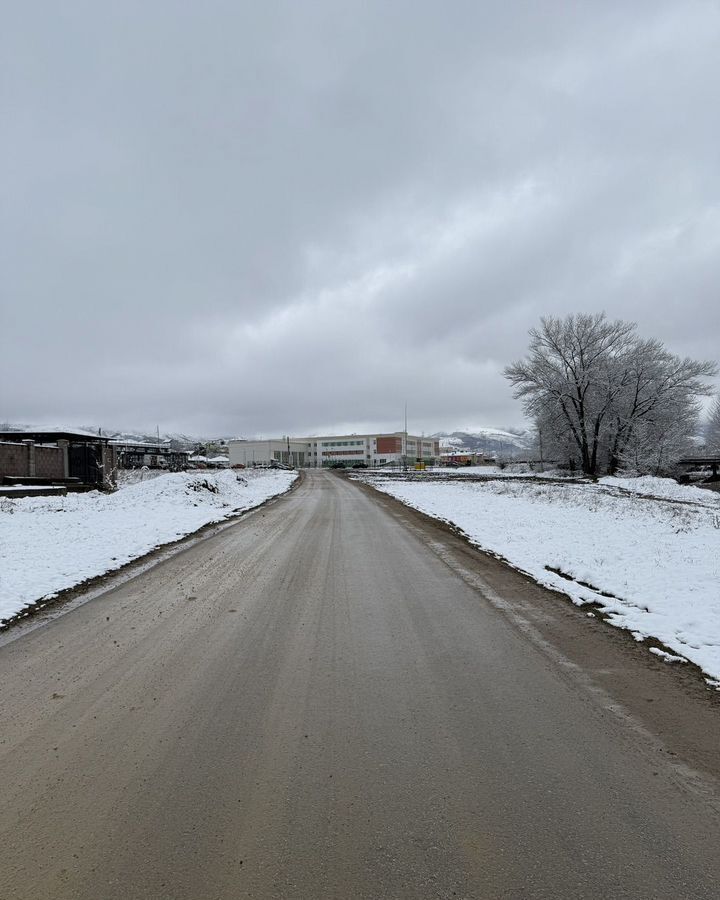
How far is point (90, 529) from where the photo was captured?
1286cm

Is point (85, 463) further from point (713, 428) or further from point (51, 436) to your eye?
point (713, 428)

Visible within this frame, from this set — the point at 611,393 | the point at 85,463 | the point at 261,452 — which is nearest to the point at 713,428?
the point at 611,393

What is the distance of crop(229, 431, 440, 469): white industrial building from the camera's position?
150m

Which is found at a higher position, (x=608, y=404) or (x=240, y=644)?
(x=608, y=404)

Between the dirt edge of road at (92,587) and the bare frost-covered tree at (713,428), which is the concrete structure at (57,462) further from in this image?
the bare frost-covered tree at (713,428)

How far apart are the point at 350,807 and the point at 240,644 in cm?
275

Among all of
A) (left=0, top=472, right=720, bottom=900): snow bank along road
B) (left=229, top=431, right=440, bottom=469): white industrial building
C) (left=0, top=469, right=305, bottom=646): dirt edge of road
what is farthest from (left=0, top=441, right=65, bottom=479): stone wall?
(left=229, top=431, right=440, bottom=469): white industrial building

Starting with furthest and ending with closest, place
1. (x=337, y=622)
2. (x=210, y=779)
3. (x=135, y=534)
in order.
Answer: (x=135, y=534), (x=337, y=622), (x=210, y=779)

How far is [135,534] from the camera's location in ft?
40.9

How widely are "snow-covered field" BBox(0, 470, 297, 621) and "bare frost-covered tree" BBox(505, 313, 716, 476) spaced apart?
32.2 m

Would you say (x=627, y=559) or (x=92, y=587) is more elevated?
(x=627, y=559)

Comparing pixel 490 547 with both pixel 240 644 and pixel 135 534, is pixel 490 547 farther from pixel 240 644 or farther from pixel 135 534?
pixel 135 534

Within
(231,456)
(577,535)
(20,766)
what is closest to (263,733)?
(20,766)

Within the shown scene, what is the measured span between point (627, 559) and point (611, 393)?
39421 mm
